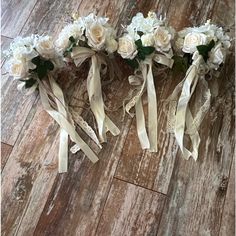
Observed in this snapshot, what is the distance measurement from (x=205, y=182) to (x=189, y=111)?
0.78 feet

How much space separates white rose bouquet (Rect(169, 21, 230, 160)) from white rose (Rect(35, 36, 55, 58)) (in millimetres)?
425

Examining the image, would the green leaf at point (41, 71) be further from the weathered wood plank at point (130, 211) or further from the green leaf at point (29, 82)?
the weathered wood plank at point (130, 211)

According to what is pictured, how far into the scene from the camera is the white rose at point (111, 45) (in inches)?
47.4

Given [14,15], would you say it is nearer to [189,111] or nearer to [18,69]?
[18,69]

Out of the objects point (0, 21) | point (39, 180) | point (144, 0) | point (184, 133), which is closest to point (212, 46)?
point (184, 133)

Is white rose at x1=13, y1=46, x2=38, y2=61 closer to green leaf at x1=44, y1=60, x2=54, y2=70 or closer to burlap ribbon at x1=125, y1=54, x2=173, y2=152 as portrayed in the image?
green leaf at x1=44, y1=60, x2=54, y2=70

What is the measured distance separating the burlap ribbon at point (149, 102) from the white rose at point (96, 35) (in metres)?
0.16

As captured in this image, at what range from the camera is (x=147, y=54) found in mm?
1200

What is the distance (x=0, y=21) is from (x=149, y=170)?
2.75ft

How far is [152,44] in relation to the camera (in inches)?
47.1

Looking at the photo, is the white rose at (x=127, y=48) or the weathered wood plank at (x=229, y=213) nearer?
the weathered wood plank at (x=229, y=213)

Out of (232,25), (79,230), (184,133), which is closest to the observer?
(79,230)

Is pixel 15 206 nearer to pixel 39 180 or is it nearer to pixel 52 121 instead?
pixel 39 180

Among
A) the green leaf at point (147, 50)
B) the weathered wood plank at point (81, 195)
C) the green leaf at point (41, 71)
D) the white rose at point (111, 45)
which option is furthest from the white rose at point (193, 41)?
the green leaf at point (41, 71)
